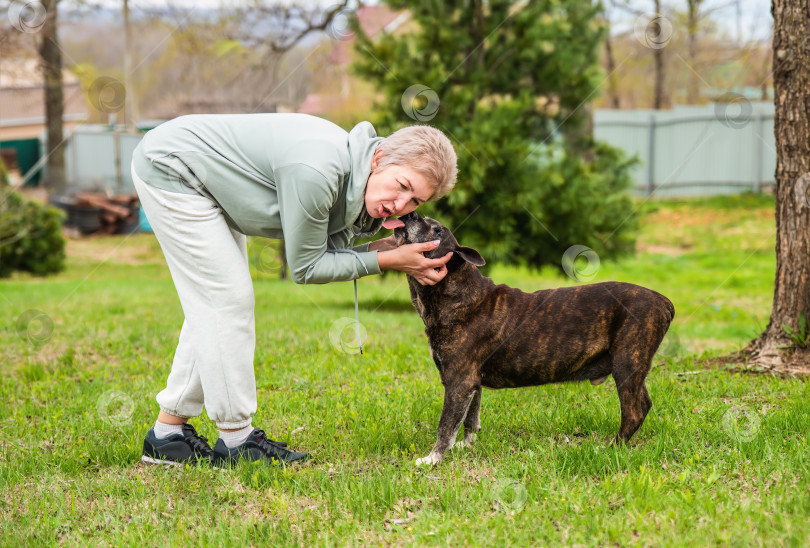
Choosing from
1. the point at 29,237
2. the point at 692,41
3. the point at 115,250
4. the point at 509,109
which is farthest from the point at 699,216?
the point at 29,237

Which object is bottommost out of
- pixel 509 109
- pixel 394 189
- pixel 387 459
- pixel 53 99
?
pixel 387 459

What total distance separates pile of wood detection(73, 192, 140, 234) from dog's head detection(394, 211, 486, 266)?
20.1 metres

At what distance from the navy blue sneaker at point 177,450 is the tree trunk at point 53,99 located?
1367 cm

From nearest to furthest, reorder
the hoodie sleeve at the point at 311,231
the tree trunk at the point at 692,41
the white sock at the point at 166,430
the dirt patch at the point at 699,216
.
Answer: the hoodie sleeve at the point at 311,231 → the white sock at the point at 166,430 → the dirt patch at the point at 699,216 → the tree trunk at the point at 692,41

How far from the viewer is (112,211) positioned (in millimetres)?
22203

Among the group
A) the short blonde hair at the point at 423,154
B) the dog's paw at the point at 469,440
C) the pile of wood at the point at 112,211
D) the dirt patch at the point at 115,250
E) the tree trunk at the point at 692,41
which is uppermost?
the tree trunk at the point at 692,41

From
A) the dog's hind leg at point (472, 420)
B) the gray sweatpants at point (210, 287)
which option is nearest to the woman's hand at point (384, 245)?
the gray sweatpants at point (210, 287)

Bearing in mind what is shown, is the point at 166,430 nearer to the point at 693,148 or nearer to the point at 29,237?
the point at 29,237

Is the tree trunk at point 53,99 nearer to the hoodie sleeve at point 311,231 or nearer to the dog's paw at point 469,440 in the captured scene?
the hoodie sleeve at point 311,231

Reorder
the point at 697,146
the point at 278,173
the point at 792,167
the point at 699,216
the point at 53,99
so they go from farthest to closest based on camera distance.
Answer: the point at 697,146 → the point at 53,99 → the point at 699,216 → the point at 792,167 → the point at 278,173

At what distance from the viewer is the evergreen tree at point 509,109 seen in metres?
8.73

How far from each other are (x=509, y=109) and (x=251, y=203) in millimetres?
6012

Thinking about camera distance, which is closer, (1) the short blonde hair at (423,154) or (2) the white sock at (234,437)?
(1) the short blonde hair at (423,154)

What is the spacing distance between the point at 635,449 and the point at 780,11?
142 inches
